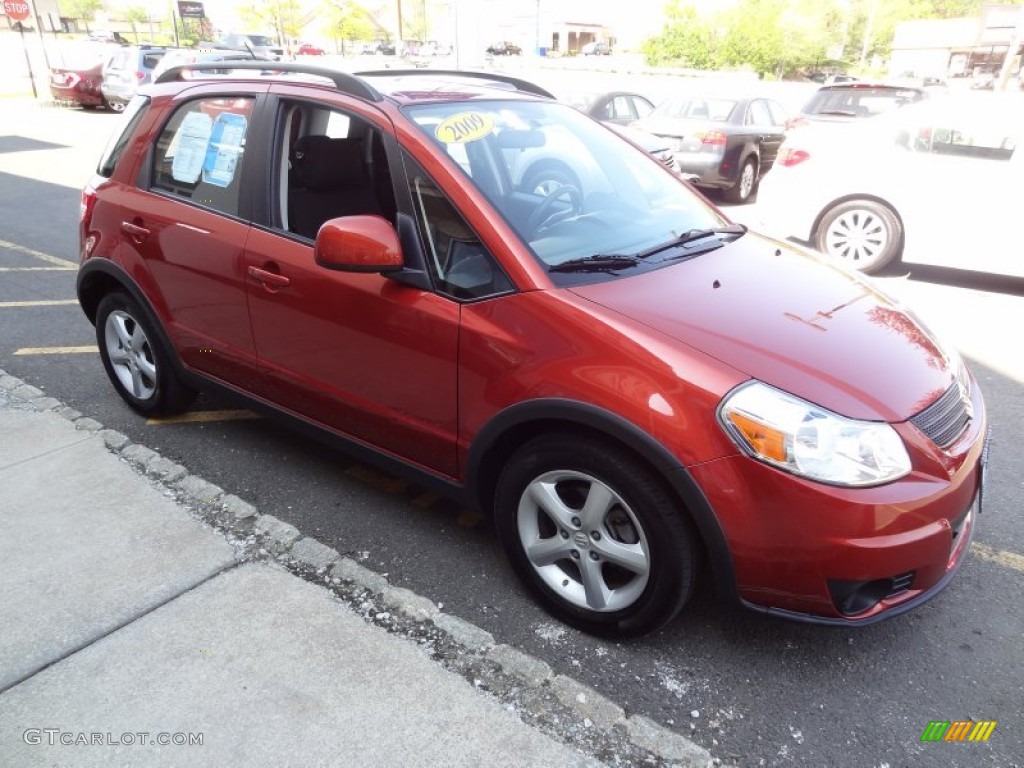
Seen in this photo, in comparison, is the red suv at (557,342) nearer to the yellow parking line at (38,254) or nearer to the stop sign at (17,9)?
the yellow parking line at (38,254)

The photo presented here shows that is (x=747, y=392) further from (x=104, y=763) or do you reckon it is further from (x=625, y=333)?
(x=104, y=763)

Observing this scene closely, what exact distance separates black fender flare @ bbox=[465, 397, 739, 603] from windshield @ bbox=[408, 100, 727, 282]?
0.52 meters

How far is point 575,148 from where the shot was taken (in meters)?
3.34

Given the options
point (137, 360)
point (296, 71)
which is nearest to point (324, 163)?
point (296, 71)

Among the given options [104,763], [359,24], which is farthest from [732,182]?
→ [359,24]

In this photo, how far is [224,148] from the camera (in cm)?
333

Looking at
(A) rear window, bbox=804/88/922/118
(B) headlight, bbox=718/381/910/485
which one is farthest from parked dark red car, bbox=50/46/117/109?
(B) headlight, bbox=718/381/910/485

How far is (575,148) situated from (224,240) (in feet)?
5.02

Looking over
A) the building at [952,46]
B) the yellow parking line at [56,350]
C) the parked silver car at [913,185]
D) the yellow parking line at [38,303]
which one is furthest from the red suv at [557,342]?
the building at [952,46]

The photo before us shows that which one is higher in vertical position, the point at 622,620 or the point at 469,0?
the point at 469,0

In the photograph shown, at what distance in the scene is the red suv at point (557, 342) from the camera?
2146 millimetres

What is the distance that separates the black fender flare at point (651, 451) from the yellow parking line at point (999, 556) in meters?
1.44

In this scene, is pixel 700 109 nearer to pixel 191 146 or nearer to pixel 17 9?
pixel 191 146

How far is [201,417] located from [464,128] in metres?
2.26
